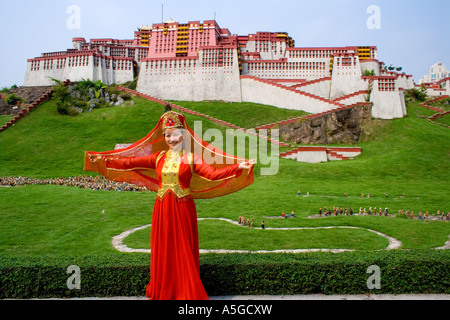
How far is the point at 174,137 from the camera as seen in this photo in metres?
8.38

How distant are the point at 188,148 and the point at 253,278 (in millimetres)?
3789

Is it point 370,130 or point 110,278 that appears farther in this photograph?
point 370,130

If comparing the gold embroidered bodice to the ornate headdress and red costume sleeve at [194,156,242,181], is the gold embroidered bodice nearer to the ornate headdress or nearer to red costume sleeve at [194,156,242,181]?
red costume sleeve at [194,156,242,181]

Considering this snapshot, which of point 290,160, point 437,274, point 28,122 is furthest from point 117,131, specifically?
point 437,274

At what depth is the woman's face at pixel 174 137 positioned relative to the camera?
8383 millimetres

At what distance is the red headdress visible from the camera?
8.39m

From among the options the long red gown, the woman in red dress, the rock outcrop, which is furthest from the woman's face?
the rock outcrop

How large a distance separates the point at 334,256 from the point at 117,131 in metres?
36.9

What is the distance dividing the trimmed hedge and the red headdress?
86.9 inches

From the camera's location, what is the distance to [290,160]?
37.8 m

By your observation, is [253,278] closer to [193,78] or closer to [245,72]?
[193,78]

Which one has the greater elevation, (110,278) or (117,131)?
(117,131)

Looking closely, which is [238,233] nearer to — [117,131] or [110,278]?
[110,278]
